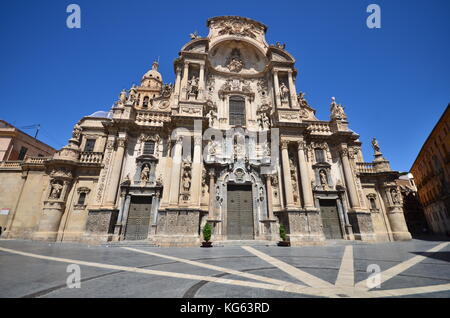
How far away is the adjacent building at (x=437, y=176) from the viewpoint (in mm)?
23680

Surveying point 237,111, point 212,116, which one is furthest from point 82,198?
point 237,111

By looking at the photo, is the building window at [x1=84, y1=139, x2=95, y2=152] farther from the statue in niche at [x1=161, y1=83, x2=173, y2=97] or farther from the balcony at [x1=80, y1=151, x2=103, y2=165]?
the statue in niche at [x1=161, y1=83, x2=173, y2=97]

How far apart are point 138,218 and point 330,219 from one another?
15609 millimetres

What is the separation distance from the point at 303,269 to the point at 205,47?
2131 centimetres

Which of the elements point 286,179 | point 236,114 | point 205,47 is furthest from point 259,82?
point 286,179

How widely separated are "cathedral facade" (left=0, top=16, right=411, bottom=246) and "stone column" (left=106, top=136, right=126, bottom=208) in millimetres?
71

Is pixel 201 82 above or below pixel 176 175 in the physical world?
above

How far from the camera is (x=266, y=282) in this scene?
4426 mm

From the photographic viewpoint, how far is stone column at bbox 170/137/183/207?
14430 millimetres

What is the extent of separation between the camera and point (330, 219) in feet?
55.0

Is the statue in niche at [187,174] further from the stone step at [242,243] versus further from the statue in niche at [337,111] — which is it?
the statue in niche at [337,111]

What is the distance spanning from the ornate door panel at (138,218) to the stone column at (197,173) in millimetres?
→ 3799

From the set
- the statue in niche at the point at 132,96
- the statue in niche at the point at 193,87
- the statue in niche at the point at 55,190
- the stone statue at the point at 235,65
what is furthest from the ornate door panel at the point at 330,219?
the statue in niche at the point at 55,190

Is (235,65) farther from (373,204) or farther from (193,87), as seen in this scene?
(373,204)
